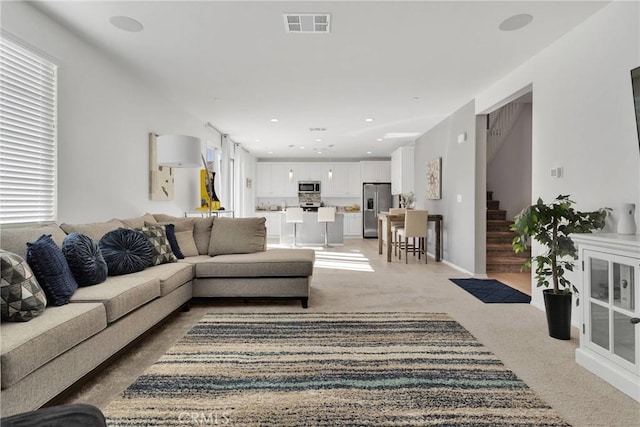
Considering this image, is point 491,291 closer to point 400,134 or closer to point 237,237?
point 237,237

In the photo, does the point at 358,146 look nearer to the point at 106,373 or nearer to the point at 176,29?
the point at 176,29

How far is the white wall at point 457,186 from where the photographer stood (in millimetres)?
5035

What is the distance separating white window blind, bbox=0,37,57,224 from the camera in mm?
2430

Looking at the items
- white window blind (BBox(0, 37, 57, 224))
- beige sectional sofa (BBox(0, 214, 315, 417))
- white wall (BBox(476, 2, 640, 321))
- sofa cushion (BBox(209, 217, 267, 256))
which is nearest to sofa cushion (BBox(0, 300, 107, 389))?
beige sectional sofa (BBox(0, 214, 315, 417))

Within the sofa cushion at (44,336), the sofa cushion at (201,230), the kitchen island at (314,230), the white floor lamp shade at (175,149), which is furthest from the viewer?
the kitchen island at (314,230)

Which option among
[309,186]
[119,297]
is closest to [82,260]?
[119,297]

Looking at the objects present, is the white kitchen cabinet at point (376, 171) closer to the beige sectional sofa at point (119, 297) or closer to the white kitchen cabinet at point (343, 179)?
the white kitchen cabinet at point (343, 179)

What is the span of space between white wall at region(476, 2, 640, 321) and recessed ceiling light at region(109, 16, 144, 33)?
12.2ft

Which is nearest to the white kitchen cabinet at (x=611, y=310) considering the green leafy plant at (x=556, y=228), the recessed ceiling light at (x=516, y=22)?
the green leafy plant at (x=556, y=228)

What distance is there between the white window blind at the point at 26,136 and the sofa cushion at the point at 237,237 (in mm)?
1590

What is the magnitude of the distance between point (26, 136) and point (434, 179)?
5.98 metres

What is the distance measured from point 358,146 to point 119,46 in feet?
20.7

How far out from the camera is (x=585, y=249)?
226 centimetres

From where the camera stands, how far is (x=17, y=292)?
1719mm
